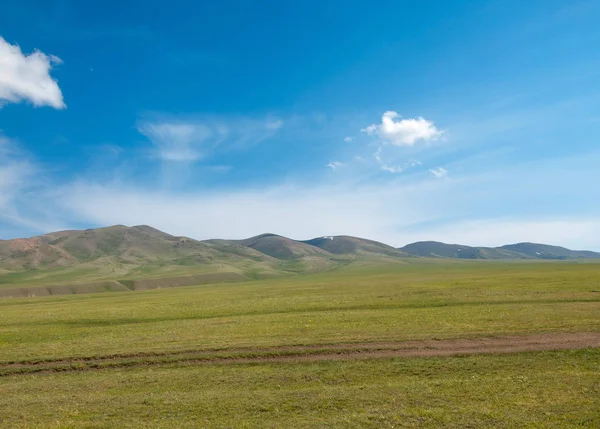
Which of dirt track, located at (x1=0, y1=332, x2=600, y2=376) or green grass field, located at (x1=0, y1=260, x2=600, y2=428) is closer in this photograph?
green grass field, located at (x1=0, y1=260, x2=600, y2=428)

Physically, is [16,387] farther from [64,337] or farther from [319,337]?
[319,337]

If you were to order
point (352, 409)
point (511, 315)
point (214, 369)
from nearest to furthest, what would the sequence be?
point (352, 409)
point (214, 369)
point (511, 315)

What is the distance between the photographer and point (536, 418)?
17.5 meters

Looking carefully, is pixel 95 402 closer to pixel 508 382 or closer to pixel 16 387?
pixel 16 387

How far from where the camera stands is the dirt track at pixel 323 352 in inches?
1115

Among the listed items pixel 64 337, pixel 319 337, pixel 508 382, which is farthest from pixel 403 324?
pixel 64 337

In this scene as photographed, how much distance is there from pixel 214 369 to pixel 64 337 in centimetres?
2331

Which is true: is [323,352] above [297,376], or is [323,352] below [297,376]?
above

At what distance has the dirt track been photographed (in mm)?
28328

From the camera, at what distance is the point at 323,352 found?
2959 centimetres

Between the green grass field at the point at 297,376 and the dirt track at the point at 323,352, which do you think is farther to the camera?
the dirt track at the point at 323,352

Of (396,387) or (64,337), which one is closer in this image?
(396,387)

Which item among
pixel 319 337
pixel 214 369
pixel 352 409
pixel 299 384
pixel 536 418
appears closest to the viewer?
pixel 536 418

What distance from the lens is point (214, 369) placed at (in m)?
27.0
